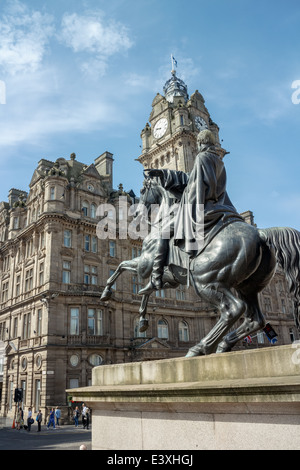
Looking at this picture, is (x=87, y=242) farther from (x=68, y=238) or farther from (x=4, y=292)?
(x=4, y=292)

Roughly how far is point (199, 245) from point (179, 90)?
62.1 m

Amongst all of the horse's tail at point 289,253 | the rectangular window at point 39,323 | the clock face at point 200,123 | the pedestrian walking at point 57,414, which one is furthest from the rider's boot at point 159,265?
the clock face at point 200,123

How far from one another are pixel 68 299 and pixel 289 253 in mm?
30592

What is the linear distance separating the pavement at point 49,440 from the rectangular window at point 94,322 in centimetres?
797

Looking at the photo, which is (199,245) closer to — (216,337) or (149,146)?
(216,337)

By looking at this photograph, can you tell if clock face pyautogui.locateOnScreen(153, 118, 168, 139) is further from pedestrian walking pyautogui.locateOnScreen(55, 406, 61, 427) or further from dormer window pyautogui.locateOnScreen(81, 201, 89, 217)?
pedestrian walking pyautogui.locateOnScreen(55, 406, 61, 427)

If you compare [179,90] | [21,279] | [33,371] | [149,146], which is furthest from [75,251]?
[179,90]

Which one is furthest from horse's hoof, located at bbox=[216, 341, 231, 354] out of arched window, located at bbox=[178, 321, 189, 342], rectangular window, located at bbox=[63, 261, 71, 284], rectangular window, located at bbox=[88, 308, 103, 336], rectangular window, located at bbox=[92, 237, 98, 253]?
arched window, located at bbox=[178, 321, 189, 342]

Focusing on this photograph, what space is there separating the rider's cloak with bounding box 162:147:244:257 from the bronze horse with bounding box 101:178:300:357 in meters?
0.19

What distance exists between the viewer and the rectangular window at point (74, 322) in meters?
33.4

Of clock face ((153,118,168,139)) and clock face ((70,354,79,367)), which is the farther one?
clock face ((153,118,168,139))

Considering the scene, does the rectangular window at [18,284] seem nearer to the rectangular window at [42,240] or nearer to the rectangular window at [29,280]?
the rectangular window at [29,280]

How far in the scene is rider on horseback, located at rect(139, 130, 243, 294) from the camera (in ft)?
18.7

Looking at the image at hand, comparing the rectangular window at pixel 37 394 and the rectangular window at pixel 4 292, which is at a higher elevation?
the rectangular window at pixel 4 292
